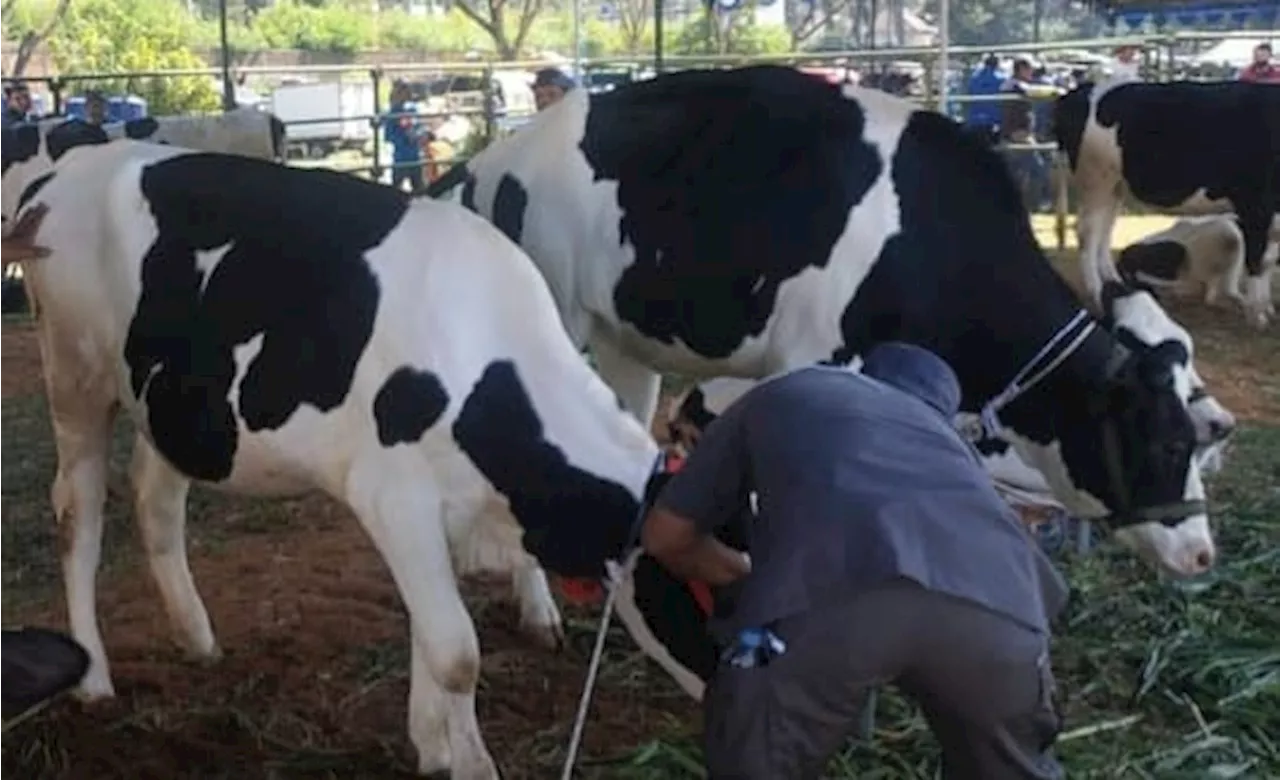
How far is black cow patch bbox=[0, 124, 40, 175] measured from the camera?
12.2m

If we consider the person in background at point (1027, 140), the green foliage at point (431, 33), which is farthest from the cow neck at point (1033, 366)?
the green foliage at point (431, 33)

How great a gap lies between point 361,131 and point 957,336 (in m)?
16.6

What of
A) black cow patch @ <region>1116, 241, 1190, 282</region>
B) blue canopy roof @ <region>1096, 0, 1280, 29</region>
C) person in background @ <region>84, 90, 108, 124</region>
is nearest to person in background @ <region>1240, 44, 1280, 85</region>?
blue canopy roof @ <region>1096, 0, 1280, 29</region>

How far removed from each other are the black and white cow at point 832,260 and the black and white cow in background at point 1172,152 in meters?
7.28

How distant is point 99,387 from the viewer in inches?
219

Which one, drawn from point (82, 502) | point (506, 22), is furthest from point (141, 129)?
point (506, 22)

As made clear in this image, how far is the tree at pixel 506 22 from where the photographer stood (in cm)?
3391

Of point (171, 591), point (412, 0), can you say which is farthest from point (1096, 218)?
point (412, 0)

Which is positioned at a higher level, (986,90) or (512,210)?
(986,90)

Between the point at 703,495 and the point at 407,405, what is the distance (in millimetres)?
1309

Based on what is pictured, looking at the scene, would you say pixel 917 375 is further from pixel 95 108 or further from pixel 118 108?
pixel 118 108

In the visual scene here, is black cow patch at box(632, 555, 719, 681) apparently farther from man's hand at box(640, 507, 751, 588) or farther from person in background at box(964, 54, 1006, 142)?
person in background at box(964, 54, 1006, 142)

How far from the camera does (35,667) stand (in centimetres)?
301

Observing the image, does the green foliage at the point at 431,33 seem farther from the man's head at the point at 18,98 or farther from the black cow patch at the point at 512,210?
the black cow patch at the point at 512,210
